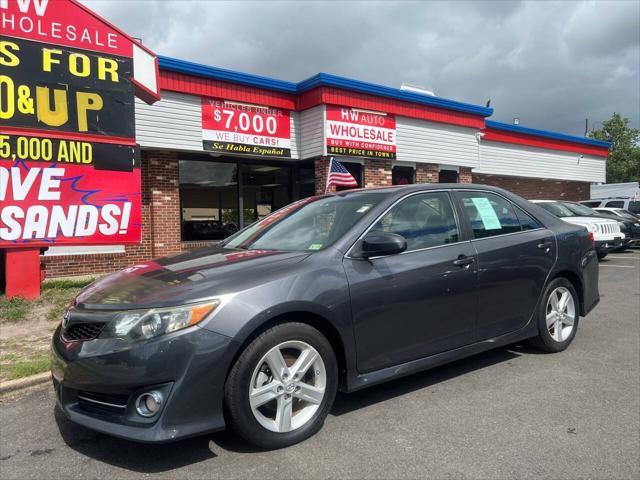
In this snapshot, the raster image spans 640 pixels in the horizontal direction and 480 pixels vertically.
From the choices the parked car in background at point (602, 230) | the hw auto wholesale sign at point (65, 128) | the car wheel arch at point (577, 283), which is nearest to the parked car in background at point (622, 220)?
the parked car in background at point (602, 230)

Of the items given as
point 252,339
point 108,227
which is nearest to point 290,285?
point 252,339

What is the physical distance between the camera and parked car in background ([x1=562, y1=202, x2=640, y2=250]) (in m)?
13.0

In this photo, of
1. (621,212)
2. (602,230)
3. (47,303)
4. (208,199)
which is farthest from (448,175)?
(47,303)

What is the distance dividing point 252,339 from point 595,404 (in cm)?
258

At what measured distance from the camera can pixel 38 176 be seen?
7078mm

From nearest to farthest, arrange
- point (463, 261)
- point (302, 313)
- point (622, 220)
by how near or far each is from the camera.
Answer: point (302, 313) → point (463, 261) → point (622, 220)

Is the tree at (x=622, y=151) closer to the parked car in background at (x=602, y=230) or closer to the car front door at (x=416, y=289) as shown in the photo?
the parked car in background at (x=602, y=230)

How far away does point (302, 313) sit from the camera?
10.0 ft

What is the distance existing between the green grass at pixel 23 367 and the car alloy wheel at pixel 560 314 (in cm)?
458

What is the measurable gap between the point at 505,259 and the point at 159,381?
2.93 metres

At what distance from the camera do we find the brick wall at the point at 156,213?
430 inches

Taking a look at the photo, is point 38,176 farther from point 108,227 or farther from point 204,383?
point 204,383

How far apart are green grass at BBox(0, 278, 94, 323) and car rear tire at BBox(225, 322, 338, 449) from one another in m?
4.59

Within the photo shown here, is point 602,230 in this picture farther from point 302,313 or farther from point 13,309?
point 13,309
